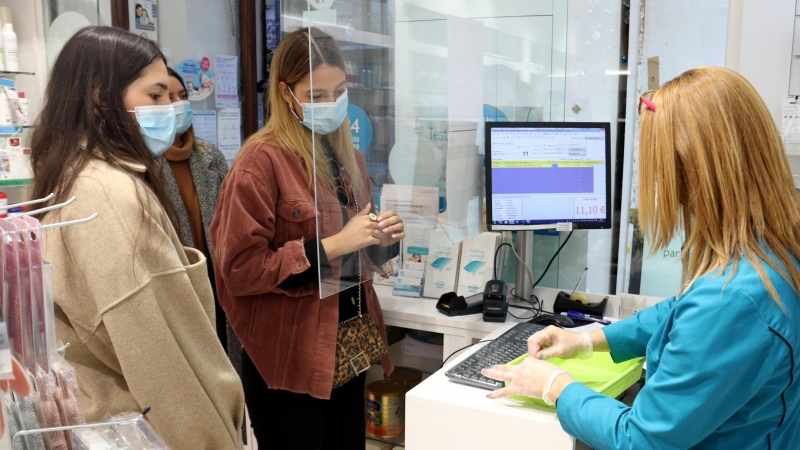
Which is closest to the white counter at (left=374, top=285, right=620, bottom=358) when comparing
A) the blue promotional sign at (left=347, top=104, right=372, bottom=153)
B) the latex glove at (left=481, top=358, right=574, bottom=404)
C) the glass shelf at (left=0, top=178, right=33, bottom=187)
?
the latex glove at (left=481, top=358, right=574, bottom=404)

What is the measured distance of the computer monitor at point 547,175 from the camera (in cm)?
226

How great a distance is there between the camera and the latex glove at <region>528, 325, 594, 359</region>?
5.10ft

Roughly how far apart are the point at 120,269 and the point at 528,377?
820 mm

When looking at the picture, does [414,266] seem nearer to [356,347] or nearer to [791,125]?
[356,347]

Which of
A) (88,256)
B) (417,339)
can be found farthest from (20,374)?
(417,339)

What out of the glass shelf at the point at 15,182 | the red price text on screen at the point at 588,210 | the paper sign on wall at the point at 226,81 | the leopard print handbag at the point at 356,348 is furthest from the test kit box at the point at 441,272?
the paper sign on wall at the point at 226,81

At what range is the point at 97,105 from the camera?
4.25 feet

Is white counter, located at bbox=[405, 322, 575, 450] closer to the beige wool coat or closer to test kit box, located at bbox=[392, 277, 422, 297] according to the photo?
the beige wool coat

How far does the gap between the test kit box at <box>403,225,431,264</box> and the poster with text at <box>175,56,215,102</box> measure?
5.34ft

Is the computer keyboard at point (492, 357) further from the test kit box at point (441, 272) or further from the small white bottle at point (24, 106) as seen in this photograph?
the small white bottle at point (24, 106)

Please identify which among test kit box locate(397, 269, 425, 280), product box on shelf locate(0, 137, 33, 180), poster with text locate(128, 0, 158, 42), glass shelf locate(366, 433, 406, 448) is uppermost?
poster with text locate(128, 0, 158, 42)

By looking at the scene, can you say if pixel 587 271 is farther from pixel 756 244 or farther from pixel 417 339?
pixel 756 244

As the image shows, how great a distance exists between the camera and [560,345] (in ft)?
5.14

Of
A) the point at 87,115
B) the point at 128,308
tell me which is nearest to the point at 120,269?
the point at 128,308
